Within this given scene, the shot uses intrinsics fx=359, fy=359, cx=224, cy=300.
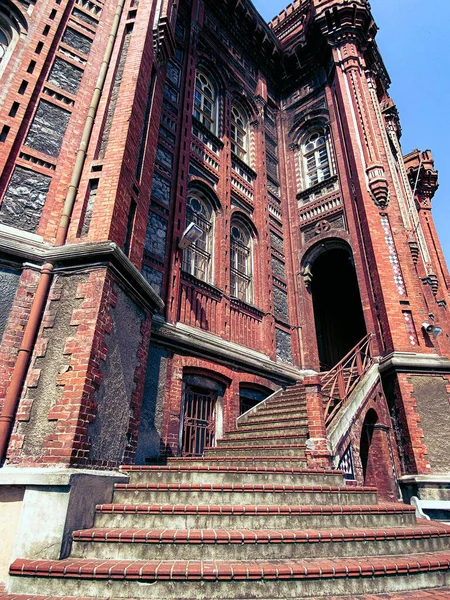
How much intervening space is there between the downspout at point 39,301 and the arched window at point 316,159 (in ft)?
29.3

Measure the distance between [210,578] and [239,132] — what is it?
13800 mm

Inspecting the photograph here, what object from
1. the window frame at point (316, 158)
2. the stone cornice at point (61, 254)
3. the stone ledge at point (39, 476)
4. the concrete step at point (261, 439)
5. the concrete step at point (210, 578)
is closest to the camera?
the concrete step at point (210, 578)

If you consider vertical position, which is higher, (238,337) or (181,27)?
(181,27)

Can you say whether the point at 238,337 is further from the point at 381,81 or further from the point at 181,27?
the point at 381,81

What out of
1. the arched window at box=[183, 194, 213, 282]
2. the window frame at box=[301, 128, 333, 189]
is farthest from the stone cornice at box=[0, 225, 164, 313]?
the window frame at box=[301, 128, 333, 189]

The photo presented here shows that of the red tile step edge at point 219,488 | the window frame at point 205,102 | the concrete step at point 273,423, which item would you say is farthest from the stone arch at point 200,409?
the window frame at point 205,102

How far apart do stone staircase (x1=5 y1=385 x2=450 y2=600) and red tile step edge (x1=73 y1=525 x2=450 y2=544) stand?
0.03 ft

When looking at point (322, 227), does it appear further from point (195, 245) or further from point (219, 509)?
point (219, 509)

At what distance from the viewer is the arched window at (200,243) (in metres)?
9.48

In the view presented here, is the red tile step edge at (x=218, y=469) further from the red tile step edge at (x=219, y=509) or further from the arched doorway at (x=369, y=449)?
the arched doorway at (x=369, y=449)

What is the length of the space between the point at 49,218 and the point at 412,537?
6.53m

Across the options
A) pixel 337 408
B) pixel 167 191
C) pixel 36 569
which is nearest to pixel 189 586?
pixel 36 569

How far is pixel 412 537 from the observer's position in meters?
3.95

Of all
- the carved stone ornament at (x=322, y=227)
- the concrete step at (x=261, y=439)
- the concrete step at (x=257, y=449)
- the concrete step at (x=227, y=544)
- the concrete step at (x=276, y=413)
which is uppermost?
the carved stone ornament at (x=322, y=227)
